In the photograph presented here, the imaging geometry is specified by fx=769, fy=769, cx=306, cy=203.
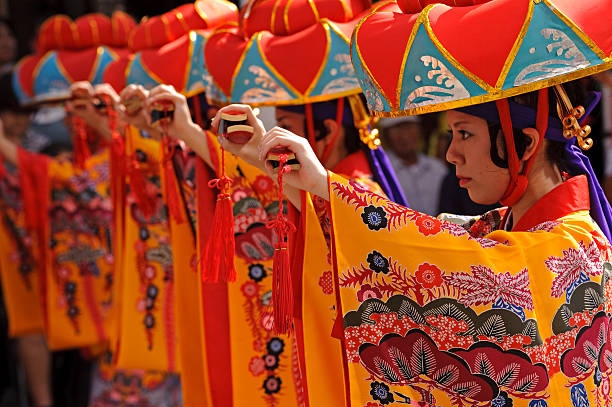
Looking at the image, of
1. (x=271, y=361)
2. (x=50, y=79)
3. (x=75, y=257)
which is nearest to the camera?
(x=271, y=361)

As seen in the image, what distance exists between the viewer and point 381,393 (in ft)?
5.18

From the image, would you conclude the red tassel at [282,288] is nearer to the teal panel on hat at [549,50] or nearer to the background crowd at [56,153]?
the teal panel on hat at [549,50]

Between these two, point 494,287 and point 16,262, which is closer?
point 494,287

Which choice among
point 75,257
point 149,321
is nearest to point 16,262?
point 75,257

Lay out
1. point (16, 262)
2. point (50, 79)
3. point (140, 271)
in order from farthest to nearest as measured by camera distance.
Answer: point (16, 262), point (50, 79), point (140, 271)

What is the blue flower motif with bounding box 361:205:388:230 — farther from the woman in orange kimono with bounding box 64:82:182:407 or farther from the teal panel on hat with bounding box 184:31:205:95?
the woman in orange kimono with bounding box 64:82:182:407

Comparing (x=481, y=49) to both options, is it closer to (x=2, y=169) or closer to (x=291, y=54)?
(x=291, y=54)

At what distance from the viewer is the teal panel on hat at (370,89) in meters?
1.62

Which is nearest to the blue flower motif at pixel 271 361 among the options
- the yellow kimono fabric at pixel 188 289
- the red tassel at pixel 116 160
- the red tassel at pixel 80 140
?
the yellow kimono fabric at pixel 188 289

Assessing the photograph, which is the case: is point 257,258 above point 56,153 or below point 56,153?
below

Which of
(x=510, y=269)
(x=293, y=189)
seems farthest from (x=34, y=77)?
(x=510, y=269)

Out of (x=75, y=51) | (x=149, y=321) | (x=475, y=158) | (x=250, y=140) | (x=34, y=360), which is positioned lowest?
(x=34, y=360)

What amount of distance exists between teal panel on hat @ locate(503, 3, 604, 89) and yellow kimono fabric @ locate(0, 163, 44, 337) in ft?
10.6

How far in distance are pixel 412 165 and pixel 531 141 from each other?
9.36ft
